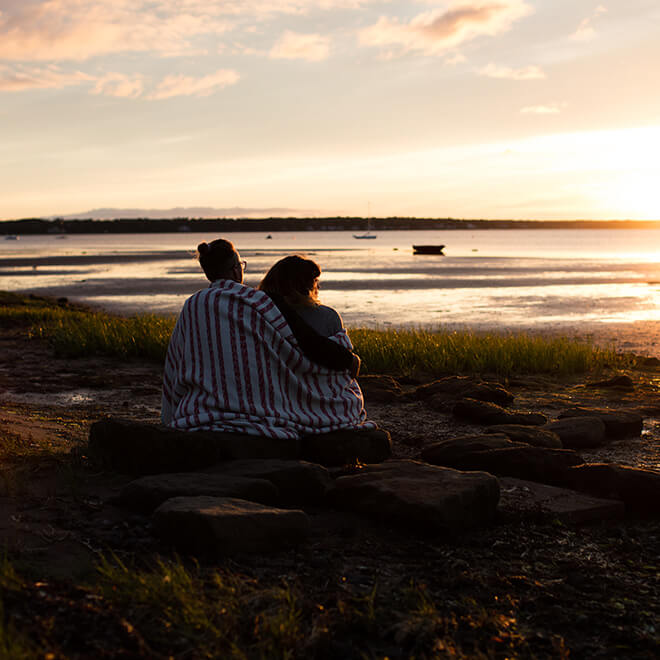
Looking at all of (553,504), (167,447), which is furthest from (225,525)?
(553,504)

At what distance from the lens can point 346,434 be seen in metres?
5.91

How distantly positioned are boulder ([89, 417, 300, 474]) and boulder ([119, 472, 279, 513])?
0.45m

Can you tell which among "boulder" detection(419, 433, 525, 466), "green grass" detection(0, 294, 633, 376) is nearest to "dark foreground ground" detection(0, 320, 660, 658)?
"boulder" detection(419, 433, 525, 466)

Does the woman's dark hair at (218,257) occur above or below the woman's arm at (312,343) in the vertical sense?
above

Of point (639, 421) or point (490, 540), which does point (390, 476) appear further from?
point (639, 421)

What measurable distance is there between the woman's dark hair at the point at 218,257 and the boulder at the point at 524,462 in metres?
2.39

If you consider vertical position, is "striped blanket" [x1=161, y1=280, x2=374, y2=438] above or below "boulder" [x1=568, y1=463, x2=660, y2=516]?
above

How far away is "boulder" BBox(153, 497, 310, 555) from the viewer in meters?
3.90

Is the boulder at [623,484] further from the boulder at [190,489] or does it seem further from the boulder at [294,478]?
the boulder at [190,489]

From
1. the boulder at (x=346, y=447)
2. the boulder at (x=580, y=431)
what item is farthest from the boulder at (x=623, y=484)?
the boulder at (x=346, y=447)

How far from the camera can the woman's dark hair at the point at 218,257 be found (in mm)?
5727

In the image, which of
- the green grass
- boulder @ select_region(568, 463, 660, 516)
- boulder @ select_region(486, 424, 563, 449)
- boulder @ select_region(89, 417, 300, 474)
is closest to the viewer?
boulder @ select_region(568, 463, 660, 516)

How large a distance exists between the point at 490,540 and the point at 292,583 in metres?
1.40

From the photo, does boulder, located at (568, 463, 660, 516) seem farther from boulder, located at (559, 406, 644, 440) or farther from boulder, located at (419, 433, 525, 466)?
boulder, located at (559, 406, 644, 440)
